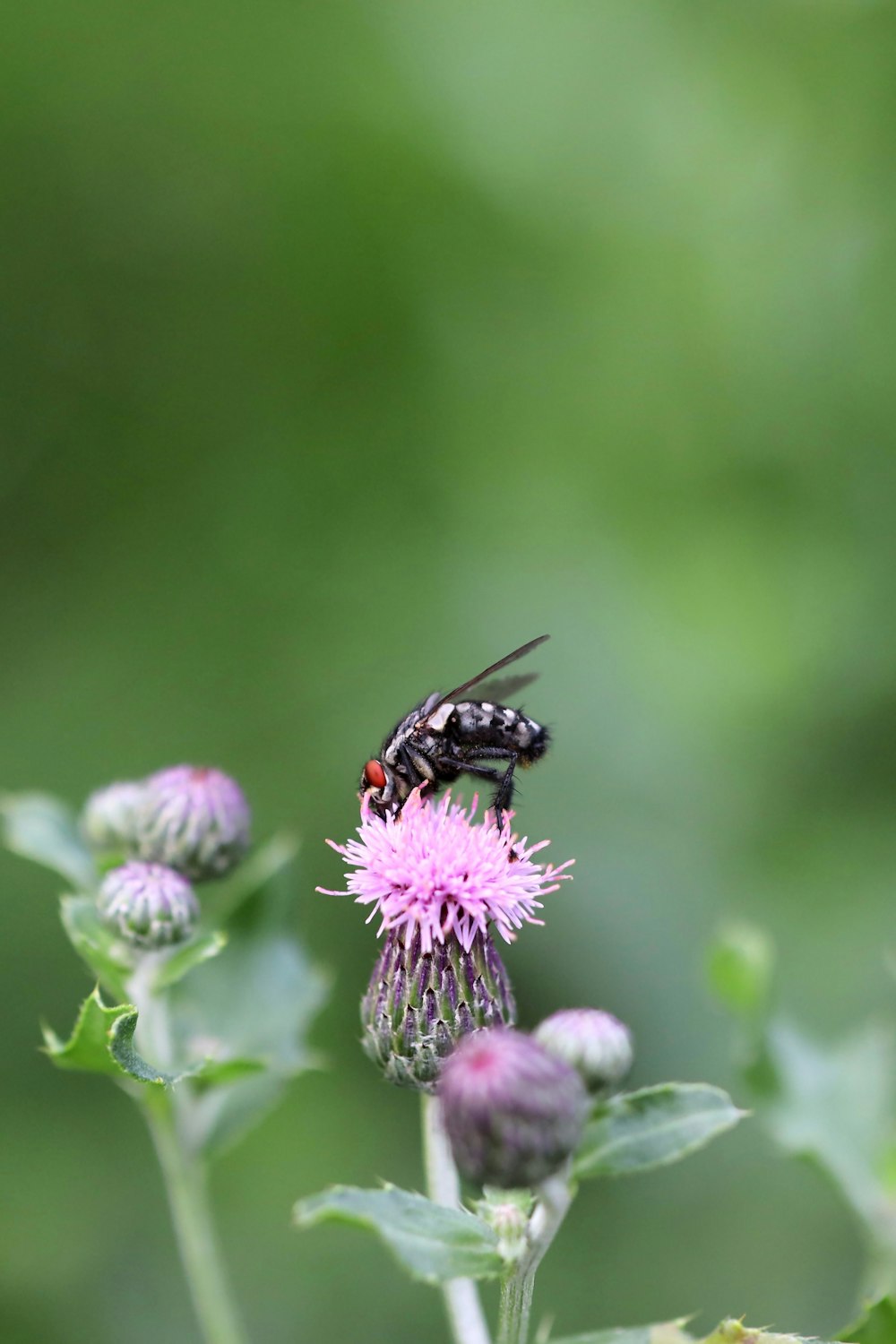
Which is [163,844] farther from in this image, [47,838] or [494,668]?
[494,668]

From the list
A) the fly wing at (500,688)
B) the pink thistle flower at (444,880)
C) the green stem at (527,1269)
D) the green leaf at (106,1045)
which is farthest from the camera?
the fly wing at (500,688)

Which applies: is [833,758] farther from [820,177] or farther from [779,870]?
[820,177]

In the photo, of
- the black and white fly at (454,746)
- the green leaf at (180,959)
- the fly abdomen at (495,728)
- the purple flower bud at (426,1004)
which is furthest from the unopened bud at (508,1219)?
the fly abdomen at (495,728)

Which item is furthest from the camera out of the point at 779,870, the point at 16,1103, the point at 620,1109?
the point at 779,870

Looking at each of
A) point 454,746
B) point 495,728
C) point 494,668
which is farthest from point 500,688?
point 494,668

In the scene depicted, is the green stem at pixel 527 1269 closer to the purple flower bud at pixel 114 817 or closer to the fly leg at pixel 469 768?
the fly leg at pixel 469 768

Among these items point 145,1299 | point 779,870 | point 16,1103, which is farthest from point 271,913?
point 779,870
